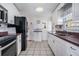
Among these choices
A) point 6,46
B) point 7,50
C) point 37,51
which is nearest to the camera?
point 6,46

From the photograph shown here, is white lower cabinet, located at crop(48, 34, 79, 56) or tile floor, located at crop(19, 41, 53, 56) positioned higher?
white lower cabinet, located at crop(48, 34, 79, 56)

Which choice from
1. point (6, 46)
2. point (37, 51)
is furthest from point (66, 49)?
point (37, 51)

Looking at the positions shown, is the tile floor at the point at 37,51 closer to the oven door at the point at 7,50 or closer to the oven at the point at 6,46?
the oven door at the point at 7,50

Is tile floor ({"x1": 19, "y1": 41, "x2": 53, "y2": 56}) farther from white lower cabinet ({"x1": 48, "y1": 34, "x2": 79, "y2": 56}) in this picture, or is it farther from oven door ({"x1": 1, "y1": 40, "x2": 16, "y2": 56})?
oven door ({"x1": 1, "y1": 40, "x2": 16, "y2": 56})

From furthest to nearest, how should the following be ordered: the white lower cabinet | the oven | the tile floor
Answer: the tile floor → the oven → the white lower cabinet

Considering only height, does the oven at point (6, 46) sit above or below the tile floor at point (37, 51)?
above

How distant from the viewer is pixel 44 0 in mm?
1075

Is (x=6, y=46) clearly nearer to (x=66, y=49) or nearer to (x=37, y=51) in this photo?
(x=66, y=49)

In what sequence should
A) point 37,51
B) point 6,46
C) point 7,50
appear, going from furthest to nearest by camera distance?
1. point 37,51
2. point 7,50
3. point 6,46

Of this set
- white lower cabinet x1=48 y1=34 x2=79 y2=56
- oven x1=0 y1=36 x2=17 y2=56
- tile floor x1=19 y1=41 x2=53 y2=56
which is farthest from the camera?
tile floor x1=19 y1=41 x2=53 y2=56

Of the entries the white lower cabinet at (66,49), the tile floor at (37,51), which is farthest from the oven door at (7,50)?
the tile floor at (37,51)

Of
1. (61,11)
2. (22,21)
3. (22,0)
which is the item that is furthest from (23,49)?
(22,0)

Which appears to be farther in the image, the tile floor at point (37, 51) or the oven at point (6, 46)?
the tile floor at point (37, 51)

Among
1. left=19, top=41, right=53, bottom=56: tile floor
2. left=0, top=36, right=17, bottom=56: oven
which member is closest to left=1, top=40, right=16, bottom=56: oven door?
left=0, top=36, right=17, bottom=56: oven
